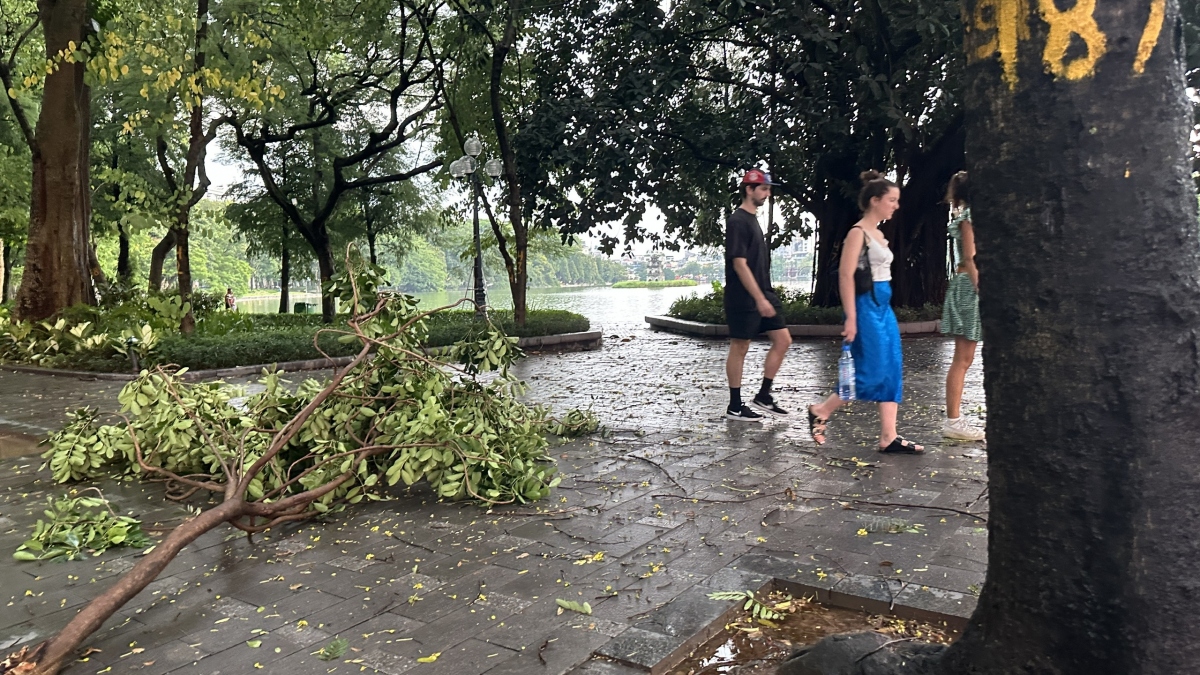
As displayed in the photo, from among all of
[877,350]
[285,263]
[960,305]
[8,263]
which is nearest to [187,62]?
[877,350]

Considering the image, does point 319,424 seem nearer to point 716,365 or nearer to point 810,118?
point 716,365

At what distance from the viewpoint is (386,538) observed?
4.32m

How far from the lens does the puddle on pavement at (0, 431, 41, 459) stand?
696 centimetres

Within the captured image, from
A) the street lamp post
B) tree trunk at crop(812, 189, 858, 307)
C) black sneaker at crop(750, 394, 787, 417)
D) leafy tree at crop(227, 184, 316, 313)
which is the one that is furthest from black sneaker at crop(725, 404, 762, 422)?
leafy tree at crop(227, 184, 316, 313)

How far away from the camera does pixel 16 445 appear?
729 centimetres

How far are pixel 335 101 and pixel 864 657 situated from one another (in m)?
22.9

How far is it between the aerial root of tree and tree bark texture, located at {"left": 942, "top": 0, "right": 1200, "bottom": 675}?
1.32 ft

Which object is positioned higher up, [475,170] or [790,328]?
[475,170]

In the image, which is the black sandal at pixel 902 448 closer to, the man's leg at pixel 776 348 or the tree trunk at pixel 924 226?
the man's leg at pixel 776 348

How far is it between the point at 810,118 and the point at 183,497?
12896 mm

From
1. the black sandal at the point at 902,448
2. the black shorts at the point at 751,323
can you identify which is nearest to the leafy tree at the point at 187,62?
the black shorts at the point at 751,323

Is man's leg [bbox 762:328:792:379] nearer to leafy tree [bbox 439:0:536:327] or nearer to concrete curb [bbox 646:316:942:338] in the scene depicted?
concrete curb [bbox 646:316:942:338]

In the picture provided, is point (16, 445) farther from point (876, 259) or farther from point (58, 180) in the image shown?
point (58, 180)

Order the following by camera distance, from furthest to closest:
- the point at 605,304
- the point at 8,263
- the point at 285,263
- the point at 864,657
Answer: the point at 605,304, the point at 8,263, the point at 285,263, the point at 864,657
